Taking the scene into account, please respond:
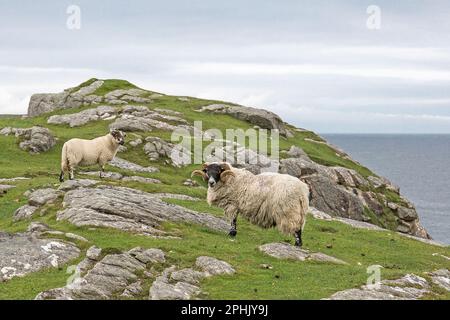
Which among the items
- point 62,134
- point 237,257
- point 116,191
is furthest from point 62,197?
point 62,134

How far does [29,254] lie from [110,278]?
4724 mm

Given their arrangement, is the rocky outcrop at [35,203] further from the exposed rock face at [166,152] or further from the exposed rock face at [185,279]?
the exposed rock face at [166,152]

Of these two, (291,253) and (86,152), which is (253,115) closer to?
(86,152)

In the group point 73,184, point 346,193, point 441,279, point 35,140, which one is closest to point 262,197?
point 441,279

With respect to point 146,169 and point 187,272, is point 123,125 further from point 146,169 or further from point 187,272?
point 187,272

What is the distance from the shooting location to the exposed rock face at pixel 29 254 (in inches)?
854

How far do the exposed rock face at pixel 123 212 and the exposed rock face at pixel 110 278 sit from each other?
480 cm

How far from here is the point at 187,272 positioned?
21484mm

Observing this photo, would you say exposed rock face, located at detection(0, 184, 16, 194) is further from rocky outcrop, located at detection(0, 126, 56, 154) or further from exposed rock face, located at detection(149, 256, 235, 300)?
exposed rock face, located at detection(149, 256, 235, 300)

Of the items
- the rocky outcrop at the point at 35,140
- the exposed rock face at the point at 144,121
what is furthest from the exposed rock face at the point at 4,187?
the exposed rock face at the point at 144,121

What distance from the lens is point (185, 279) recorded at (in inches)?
819

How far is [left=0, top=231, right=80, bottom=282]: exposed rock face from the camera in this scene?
2170 centimetres
